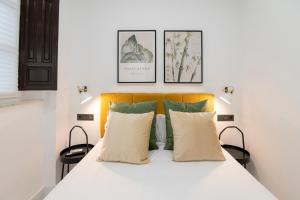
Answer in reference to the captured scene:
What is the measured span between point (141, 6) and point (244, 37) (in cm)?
141

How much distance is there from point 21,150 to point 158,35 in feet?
6.76

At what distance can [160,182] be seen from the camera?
56.6 inches

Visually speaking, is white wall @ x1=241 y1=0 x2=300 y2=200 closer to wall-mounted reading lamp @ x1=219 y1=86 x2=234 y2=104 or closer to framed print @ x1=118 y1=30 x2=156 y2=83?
wall-mounted reading lamp @ x1=219 y1=86 x2=234 y2=104

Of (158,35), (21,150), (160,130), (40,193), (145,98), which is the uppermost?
(158,35)

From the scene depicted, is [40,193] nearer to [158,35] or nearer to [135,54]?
[135,54]

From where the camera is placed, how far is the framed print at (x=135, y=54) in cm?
263

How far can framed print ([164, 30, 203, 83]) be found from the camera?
8.62ft

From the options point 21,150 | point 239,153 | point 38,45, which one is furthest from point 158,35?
point 21,150

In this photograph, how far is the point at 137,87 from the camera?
2.69m

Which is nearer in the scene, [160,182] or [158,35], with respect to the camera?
[160,182]

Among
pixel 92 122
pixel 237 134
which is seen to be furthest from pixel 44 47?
pixel 237 134

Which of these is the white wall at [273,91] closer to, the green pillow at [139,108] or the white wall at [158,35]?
the white wall at [158,35]

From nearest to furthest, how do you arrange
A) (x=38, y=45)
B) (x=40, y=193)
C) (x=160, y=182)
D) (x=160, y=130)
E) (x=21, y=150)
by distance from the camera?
1. (x=160, y=182)
2. (x=21, y=150)
3. (x=38, y=45)
4. (x=40, y=193)
5. (x=160, y=130)

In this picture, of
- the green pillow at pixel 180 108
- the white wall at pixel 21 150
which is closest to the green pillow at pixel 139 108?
the green pillow at pixel 180 108
